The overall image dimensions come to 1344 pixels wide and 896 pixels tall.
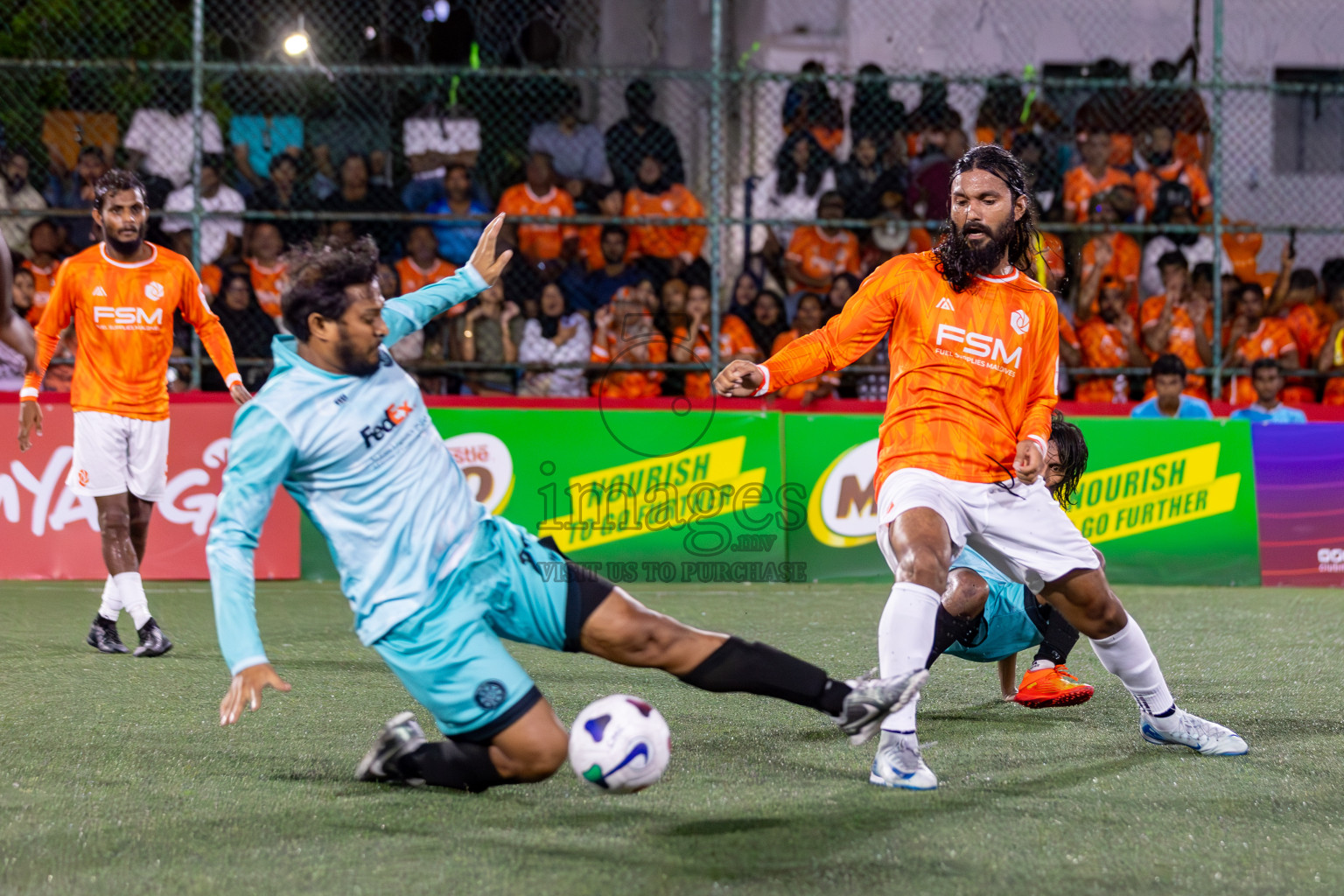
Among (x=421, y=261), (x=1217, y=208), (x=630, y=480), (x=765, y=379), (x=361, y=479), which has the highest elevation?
(x=1217, y=208)

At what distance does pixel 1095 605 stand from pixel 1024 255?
3.83ft

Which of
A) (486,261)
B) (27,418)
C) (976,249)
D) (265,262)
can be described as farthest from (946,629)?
(265,262)

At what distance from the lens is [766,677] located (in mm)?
3787

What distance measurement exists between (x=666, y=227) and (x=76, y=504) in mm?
4955

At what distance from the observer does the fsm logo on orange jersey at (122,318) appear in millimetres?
7164

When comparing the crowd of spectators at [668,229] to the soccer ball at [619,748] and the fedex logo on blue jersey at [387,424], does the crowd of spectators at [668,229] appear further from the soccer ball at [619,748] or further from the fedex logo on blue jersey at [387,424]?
the soccer ball at [619,748]

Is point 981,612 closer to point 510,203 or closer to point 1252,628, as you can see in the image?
point 1252,628

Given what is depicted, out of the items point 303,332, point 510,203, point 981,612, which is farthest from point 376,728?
point 510,203

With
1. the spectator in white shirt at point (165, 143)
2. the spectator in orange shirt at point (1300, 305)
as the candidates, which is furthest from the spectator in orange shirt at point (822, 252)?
the spectator in white shirt at point (165, 143)

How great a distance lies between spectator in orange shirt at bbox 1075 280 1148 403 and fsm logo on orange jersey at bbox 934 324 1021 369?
7.52m

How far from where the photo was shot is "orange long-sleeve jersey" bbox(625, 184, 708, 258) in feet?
37.3

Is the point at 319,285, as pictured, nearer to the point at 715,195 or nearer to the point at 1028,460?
the point at 1028,460

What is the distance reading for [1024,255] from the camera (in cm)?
461

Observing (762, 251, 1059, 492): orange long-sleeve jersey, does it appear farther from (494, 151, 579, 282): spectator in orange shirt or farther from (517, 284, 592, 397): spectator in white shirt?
(494, 151, 579, 282): spectator in orange shirt
